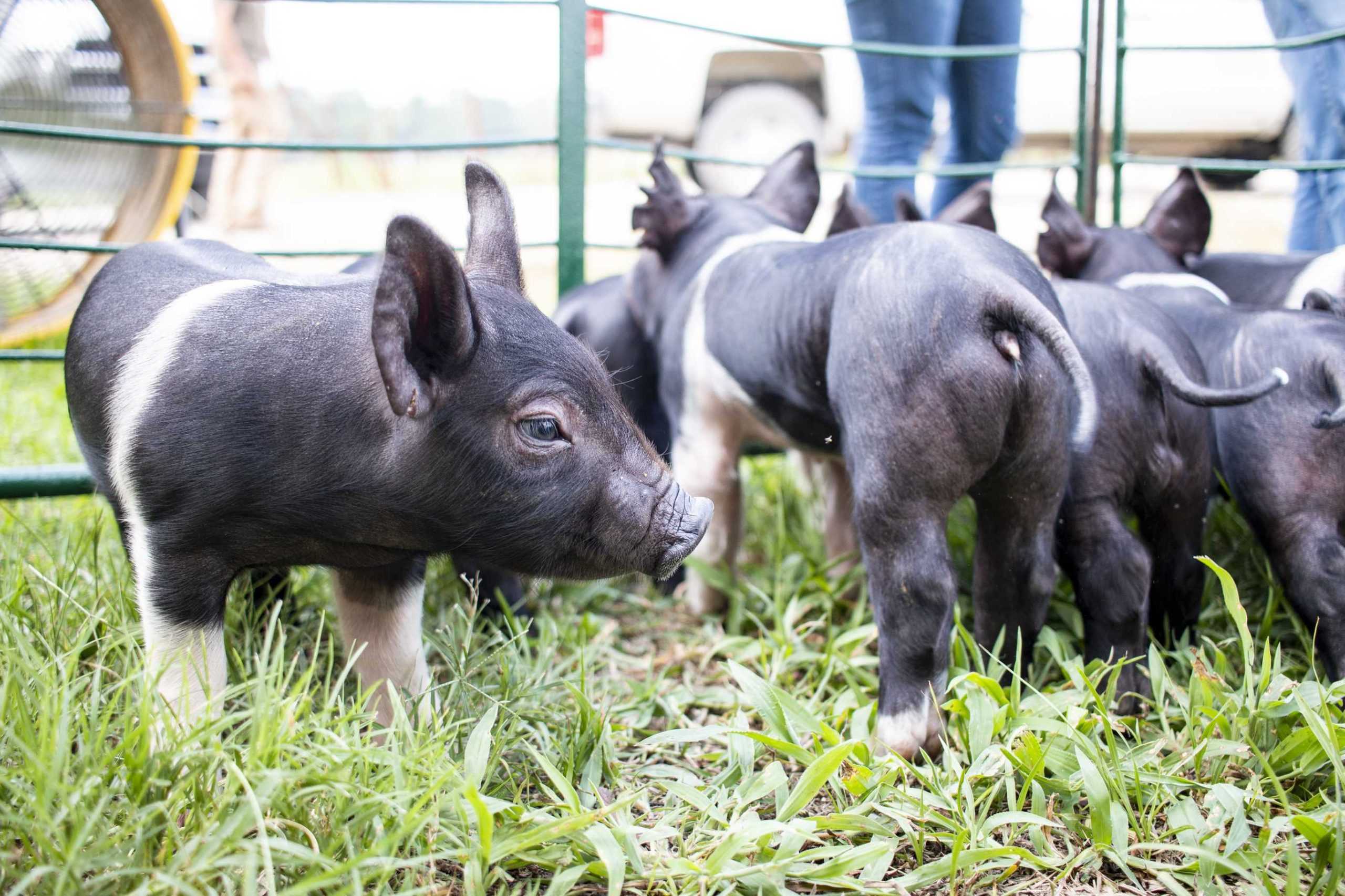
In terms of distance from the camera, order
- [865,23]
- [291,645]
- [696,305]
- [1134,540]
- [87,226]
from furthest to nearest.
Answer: [87,226] → [865,23] → [696,305] → [291,645] → [1134,540]

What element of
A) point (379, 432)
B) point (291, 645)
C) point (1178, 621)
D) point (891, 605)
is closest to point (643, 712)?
point (891, 605)

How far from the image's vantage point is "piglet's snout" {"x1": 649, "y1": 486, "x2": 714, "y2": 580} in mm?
2438

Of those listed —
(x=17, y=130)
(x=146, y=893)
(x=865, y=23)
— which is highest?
(x=865, y=23)

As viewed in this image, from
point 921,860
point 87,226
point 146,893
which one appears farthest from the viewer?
point 87,226

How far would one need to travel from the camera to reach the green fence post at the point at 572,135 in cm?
436

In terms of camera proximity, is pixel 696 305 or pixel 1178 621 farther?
pixel 696 305

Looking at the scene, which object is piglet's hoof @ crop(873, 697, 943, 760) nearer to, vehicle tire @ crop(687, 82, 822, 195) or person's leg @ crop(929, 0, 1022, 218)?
person's leg @ crop(929, 0, 1022, 218)

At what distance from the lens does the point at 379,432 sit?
231 centimetres

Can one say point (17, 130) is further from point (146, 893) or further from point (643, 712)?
point (146, 893)

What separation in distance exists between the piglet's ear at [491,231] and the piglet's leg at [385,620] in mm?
694

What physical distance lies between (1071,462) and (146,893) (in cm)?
231

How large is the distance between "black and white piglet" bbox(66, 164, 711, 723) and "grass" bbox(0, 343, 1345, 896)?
0.67 feet

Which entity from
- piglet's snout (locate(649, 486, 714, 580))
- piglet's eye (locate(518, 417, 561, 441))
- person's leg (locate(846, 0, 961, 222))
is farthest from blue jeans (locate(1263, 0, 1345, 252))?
piglet's eye (locate(518, 417, 561, 441))

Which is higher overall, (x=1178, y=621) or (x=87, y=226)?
(x=87, y=226)
